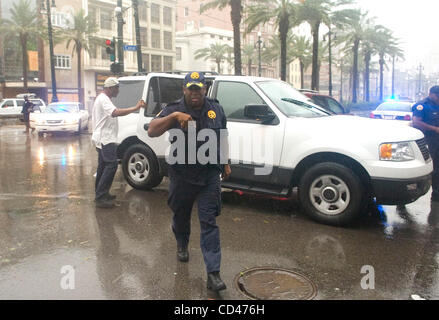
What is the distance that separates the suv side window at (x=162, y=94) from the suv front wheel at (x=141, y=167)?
25.9 inches

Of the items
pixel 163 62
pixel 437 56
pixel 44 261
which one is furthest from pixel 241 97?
pixel 437 56

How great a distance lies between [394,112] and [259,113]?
10.9 meters

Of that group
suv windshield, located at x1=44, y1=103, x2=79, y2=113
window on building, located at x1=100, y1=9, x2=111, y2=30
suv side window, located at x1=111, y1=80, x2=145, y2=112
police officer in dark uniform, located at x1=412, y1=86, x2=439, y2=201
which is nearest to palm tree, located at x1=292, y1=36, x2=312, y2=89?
window on building, located at x1=100, y1=9, x2=111, y2=30

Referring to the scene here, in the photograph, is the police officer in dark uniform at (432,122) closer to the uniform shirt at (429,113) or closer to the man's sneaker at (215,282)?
the uniform shirt at (429,113)

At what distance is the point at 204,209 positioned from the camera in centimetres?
363

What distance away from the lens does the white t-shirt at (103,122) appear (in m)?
5.91

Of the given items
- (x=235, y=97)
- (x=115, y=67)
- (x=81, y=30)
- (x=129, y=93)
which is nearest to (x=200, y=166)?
(x=235, y=97)

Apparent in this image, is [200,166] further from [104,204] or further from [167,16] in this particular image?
[167,16]

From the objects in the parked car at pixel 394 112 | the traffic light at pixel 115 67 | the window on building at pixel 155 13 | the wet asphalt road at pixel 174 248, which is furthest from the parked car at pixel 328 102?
the window on building at pixel 155 13

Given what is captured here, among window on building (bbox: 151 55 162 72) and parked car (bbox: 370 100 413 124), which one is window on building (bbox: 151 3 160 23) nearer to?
window on building (bbox: 151 55 162 72)

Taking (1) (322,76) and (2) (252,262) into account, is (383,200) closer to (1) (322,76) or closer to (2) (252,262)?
(2) (252,262)

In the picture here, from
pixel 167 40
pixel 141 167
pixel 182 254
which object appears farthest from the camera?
pixel 167 40

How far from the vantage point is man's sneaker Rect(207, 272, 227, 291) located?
3.41 meters

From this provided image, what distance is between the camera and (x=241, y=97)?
597 cm
